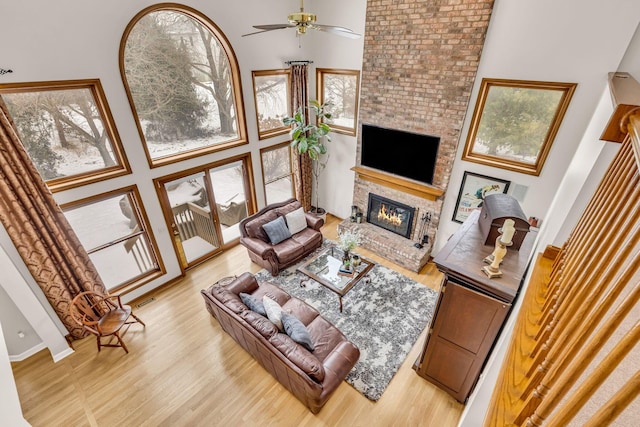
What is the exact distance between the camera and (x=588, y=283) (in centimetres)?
97

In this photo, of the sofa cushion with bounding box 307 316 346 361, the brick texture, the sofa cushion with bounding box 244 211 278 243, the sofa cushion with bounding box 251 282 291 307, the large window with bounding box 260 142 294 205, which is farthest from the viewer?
the large window with bounding box 260 142 294 205

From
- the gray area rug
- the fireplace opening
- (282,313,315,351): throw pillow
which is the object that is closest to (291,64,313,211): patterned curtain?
the fireplace opening

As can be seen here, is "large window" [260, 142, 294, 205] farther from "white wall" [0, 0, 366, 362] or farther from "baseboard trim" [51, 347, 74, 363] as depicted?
"baseboard trim" [51, 347, 74, 363]

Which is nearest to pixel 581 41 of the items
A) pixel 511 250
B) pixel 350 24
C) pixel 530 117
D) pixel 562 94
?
pixel 562 94

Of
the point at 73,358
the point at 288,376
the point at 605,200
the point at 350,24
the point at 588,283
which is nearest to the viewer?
the point at 588,283

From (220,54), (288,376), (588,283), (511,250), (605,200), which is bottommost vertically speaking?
(288,376)

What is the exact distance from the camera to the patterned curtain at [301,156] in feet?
19.2

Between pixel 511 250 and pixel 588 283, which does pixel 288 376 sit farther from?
pixel 588 283

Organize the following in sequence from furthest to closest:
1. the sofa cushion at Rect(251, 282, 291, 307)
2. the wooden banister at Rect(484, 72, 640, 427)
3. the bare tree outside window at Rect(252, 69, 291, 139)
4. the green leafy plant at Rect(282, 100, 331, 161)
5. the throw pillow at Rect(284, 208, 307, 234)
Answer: the green leafy plant at Rect(282, 100, 331, 161) → the throw pillow at Rect(284, 208, 307, 234) → the bare tree outside window at Rect(252, 69, 291, 139) → the sofa cushion at Rect(251, 282, 291, 307) → the wooden banister at Rect(484, 72, 640, 427)

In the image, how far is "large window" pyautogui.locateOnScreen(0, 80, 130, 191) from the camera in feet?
11.1

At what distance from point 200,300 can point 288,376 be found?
2.38 m

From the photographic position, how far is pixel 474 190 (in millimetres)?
4727

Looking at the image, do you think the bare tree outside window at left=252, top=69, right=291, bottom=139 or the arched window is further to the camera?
the bare tree outside window at left=252, top=69, right=291, bottom=139

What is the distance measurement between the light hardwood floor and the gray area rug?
158 millimetres
